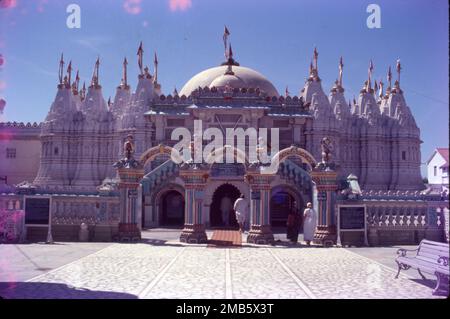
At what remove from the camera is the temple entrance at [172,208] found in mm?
31750

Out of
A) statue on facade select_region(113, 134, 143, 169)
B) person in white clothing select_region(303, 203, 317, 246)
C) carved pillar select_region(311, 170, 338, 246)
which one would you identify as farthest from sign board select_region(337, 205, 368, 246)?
statue on facade select_region(113, 134, 143, 169)

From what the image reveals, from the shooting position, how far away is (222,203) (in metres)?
30.9

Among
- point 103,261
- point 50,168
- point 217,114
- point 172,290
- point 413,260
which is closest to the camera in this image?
point 172,290

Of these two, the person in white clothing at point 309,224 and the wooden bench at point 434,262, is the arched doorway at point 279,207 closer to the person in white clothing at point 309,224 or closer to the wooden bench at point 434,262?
the person in white clothing at point 309,224

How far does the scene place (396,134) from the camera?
123 feet

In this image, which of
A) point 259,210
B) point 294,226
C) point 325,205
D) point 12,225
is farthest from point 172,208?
point 325,205

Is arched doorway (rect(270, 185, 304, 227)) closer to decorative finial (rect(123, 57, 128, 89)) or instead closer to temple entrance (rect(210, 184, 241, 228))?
temple entrance (rect(210, 184, 241, 228))

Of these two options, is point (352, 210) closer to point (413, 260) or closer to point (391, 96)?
point (413, 260)

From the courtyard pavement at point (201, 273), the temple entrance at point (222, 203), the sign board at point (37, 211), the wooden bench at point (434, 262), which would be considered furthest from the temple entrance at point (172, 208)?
the wooden bench at point (434, 262)

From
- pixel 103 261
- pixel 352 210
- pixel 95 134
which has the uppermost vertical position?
pixel 95 134

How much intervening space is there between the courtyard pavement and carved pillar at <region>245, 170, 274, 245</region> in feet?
5.36

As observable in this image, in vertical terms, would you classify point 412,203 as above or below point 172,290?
above
